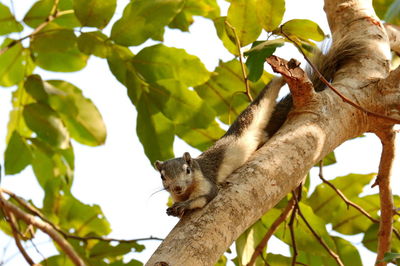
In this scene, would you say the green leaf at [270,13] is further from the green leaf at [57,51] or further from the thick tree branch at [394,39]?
the green leaf at [57,51]

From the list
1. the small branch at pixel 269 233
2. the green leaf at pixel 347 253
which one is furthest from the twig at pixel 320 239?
the green leaf at pixel 347 253

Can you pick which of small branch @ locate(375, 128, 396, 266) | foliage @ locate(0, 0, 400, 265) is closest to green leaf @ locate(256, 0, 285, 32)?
foliage @ locate(0, 0, 400, 265)

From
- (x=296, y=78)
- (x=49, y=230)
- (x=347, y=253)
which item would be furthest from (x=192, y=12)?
(x=347, y=253)

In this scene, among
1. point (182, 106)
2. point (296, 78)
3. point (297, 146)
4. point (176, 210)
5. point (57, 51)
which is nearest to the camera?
point (297, 146)

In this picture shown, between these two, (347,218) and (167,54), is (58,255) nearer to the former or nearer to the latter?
(167,54)

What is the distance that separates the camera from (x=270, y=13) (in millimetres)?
2629

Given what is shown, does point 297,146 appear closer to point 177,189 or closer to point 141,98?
point 177,189

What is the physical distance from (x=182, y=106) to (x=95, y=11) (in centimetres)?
62

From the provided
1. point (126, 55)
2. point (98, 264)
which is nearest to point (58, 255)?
point (98, 264)

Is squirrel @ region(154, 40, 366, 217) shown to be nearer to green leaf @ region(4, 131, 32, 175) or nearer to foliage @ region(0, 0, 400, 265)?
foliage @ region(0, 0, 400, 265)

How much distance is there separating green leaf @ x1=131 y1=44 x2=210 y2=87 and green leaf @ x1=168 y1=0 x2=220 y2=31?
0.58 meters

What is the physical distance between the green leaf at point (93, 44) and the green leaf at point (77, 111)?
50cm

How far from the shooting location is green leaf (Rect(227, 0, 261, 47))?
273 centimetres

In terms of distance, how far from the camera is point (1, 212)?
10.2 feet
